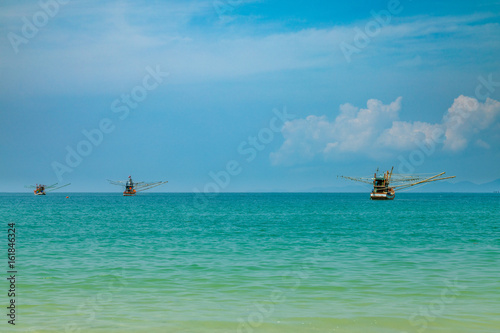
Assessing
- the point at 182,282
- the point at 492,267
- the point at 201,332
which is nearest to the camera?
the point at 201,332

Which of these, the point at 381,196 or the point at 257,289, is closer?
the point at 257,289

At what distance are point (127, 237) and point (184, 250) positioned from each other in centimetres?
1136

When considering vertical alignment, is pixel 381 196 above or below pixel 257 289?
above

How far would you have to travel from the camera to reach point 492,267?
22703mm

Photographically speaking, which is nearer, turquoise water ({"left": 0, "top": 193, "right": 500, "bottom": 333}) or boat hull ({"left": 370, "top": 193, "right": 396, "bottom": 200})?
turquoise water ({"left": 0, "top": 193, "right": 500, "bottom": 333})

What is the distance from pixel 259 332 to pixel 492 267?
14843mm

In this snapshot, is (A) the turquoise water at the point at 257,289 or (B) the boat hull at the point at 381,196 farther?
(B) the boat hull at the point at 381,196

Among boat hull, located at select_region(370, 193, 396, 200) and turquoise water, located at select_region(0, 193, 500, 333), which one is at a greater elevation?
boat hull, located at select_region(370, 193, 396, 200)

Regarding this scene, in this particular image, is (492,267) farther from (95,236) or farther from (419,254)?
(95,236)

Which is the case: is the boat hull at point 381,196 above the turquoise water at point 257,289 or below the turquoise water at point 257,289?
above

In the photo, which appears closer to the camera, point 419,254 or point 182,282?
point 182,282

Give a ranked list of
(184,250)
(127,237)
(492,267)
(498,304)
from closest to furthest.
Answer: (498,304) < (492,267) < (184,250) < (127,237)

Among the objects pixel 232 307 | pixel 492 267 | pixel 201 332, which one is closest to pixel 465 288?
pixel 492 267

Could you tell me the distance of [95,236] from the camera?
40.8 m
